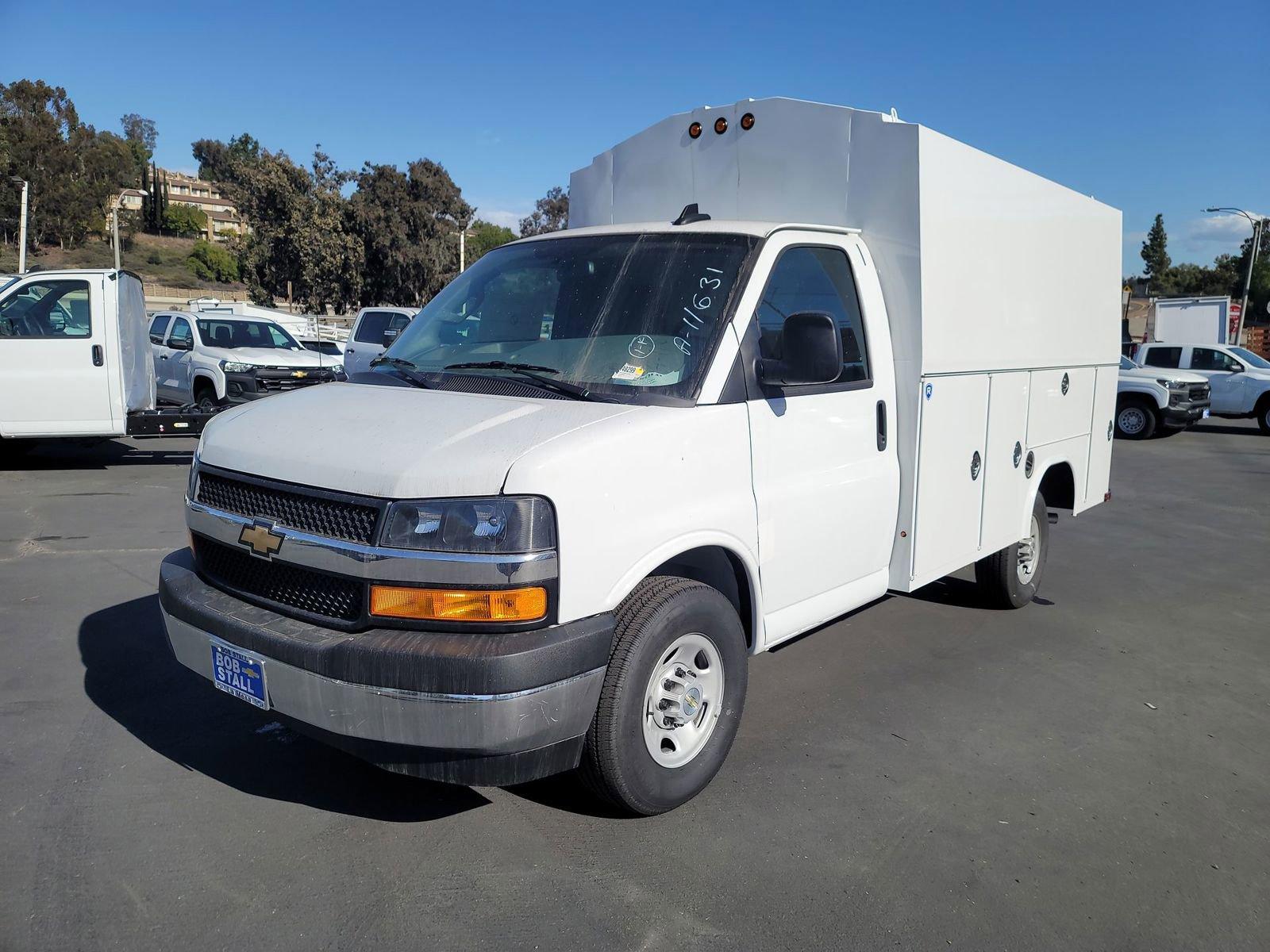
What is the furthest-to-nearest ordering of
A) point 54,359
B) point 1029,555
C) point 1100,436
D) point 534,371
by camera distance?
1. point 54,359
2. point 1100,436
3. point 1029,555
4. point 534,371

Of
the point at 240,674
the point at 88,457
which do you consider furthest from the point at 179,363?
the point at 240,674

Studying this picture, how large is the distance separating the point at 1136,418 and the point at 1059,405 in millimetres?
14291

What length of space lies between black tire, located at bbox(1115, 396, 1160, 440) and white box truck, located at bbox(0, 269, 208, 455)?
1678 centimetres

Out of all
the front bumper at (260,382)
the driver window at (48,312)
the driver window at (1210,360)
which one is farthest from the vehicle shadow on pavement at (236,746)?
the driver window at (1210,360)

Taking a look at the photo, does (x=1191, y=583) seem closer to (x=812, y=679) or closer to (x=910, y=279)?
(x=812, y=679)

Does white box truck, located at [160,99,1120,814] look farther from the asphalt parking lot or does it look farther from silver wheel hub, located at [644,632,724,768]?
the asphalt parking lot

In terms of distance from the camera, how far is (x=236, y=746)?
13.7ft

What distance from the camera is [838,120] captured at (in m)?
4.64

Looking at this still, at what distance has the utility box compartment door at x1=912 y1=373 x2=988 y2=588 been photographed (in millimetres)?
4688

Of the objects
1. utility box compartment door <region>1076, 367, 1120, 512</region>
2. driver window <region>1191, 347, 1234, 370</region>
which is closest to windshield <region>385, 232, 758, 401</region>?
utility box compartment door <region>1076, 367, 1120, 512</region>

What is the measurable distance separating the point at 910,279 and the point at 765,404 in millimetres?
1225

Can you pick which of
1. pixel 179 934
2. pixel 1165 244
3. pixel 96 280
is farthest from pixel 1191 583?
pixel 1165 244

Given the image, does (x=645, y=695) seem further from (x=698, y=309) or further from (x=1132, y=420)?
(x=1132, y=420)

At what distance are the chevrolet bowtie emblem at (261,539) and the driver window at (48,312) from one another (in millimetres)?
9293
